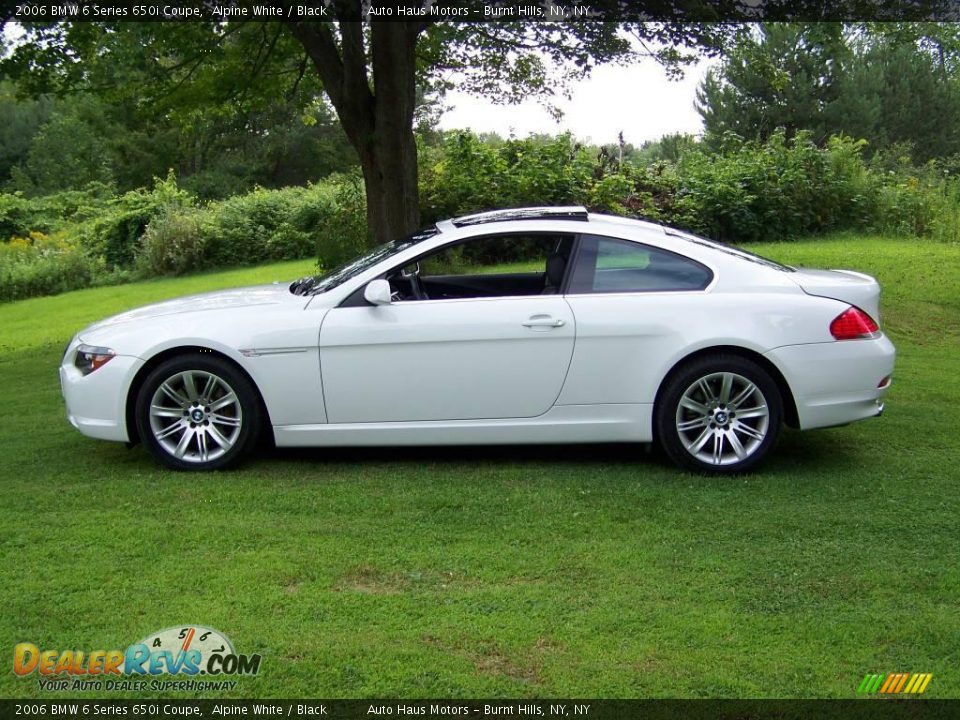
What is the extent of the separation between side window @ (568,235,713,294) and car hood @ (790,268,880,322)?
0.60 m

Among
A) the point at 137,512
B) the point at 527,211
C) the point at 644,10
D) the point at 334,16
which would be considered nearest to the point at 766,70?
the point at 644,10

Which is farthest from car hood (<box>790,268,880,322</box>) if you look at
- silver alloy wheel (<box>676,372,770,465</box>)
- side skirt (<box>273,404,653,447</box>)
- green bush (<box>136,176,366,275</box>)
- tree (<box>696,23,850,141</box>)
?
tree (<box>696,23,850,141</box>)

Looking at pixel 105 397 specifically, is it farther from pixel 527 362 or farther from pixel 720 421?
pixel 720 421

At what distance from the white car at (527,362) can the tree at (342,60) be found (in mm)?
5657

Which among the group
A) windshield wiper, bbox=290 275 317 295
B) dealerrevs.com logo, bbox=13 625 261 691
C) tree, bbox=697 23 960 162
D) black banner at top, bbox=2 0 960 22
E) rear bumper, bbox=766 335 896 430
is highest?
tree, bbox=697 23 960 162

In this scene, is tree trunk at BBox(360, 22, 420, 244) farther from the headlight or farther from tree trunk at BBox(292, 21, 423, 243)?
the headlight

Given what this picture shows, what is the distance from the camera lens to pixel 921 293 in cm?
1293

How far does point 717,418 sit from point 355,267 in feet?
7.96

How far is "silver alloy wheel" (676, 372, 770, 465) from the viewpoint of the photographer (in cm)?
596

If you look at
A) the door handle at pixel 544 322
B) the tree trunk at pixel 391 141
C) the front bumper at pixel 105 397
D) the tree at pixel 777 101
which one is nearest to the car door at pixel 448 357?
the door handle at pixel 544 322

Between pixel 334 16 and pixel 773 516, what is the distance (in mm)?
8079

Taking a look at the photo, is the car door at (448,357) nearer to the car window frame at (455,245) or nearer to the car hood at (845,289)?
the car window frame at (455,245)

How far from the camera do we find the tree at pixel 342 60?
11.4m

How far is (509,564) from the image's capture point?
182 inches
